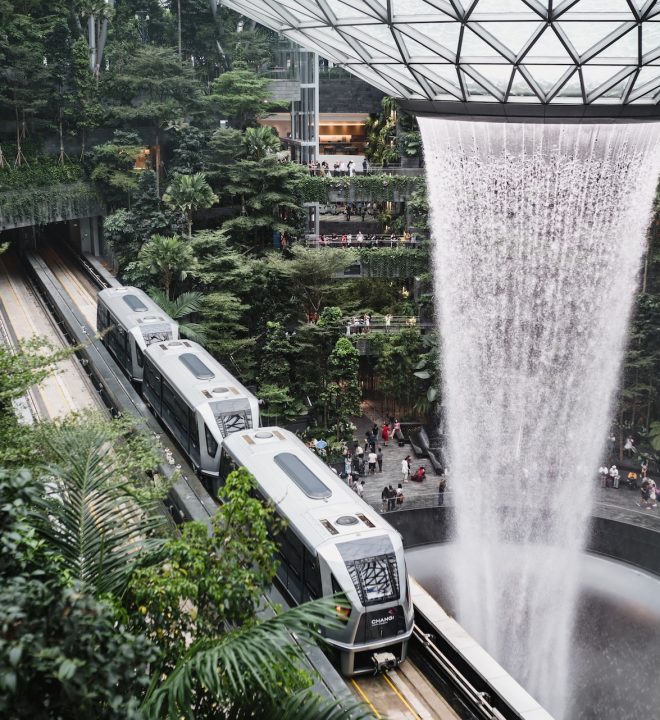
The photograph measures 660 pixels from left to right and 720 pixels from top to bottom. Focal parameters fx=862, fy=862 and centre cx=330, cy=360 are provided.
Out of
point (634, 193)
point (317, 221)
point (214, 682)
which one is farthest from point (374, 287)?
point (214, 682)

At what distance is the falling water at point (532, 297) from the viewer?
4453 cm

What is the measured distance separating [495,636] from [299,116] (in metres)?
47.7

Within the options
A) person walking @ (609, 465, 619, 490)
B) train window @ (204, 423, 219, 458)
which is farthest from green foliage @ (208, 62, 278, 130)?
train window @ (204, 423, 219, 458)

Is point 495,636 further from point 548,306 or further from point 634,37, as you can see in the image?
point 548,306

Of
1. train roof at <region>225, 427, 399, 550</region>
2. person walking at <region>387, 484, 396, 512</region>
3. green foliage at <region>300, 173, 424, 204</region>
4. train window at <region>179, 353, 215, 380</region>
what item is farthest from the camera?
green foliage at <region>300, 173, 424, 204</region>

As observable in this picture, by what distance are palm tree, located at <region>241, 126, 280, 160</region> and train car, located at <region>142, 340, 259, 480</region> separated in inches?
→ 1023

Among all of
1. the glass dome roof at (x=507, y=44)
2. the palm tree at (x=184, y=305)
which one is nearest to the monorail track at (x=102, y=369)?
the palm tree at (x=184, y=305)

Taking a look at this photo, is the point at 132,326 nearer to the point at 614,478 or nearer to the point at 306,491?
the point at 306,491

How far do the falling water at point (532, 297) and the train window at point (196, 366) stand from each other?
1454 centimetres

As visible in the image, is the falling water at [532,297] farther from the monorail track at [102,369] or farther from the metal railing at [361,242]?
the monorail track at [102,369]

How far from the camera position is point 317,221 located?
62469mm

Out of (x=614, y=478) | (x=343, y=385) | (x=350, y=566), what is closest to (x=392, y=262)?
(x=343, y=385)

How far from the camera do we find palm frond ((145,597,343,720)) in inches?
295

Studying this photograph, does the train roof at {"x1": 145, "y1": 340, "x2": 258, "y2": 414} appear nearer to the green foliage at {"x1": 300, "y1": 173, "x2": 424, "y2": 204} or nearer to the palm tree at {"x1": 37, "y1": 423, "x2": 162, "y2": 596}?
the palm tree at {"x1": 37, "y1": 423, "x2": 162, "y2": 596}
